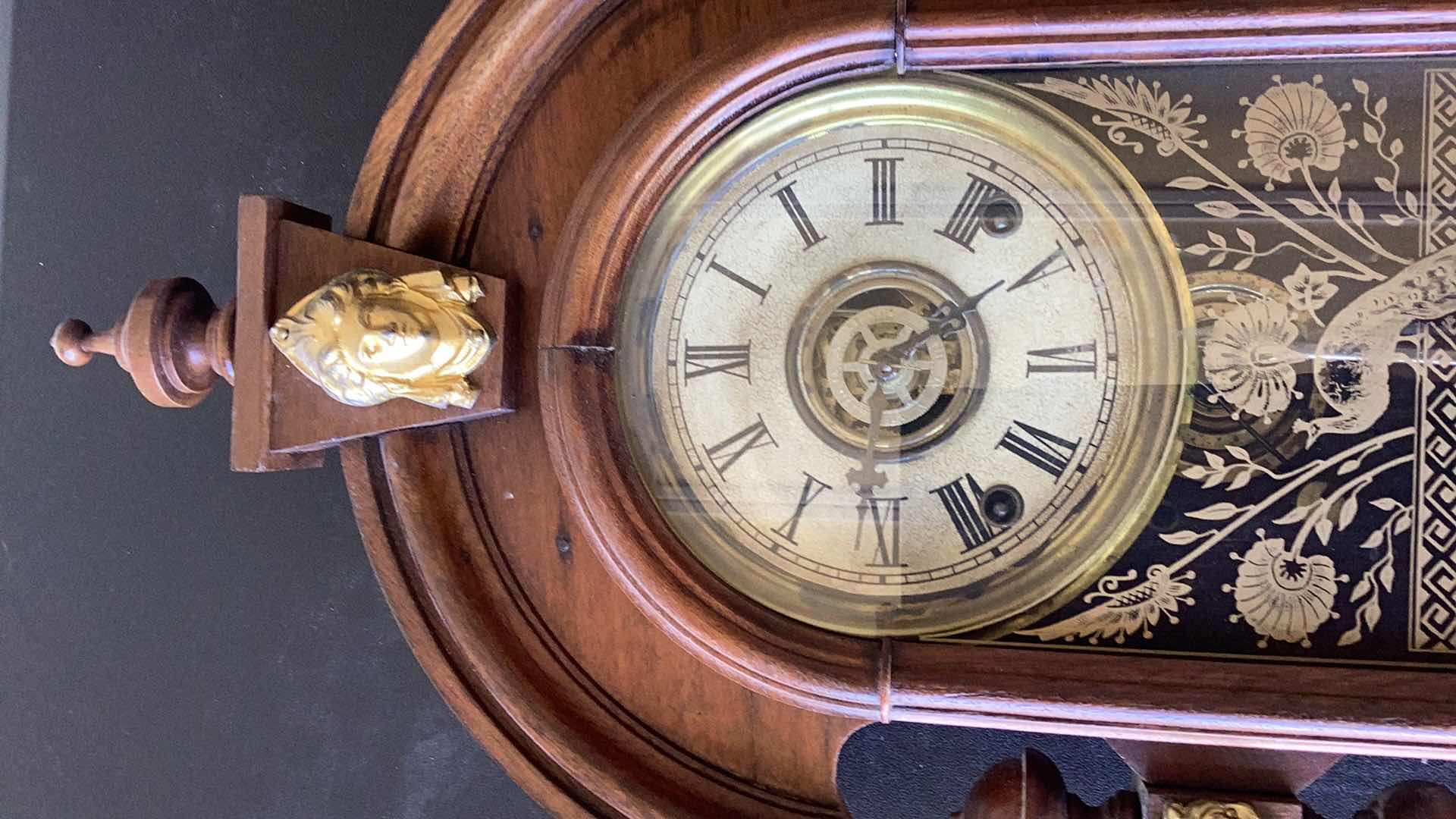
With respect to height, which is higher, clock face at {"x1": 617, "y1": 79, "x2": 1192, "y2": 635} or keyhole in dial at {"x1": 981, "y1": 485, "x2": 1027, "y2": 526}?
clock face at {"x1": 617, "y1": 79, "x2": 1192, "y2": 635}

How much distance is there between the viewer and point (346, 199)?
1.10 meters

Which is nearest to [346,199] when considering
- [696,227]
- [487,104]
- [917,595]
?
[487,104]

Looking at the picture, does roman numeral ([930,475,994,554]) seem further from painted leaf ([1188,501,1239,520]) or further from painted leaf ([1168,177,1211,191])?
painted leaf ([1168,177,1211,191])

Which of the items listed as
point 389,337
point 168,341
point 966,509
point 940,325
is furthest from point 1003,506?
point 168,341

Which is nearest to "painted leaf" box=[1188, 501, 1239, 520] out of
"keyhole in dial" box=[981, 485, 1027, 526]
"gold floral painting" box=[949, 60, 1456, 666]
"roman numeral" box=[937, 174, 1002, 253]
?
"gold floral painting" box=[949, 60, 1456, 666]

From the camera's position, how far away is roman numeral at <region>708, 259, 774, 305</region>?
75cm

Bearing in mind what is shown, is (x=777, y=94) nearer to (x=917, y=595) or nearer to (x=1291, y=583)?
(x=917, y=595)

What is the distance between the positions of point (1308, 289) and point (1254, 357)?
6 centimetres

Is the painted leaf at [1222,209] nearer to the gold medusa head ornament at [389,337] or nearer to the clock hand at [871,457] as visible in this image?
the clock hand at [871,457]

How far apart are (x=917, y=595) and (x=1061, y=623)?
9cm

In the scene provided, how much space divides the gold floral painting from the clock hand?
14cm

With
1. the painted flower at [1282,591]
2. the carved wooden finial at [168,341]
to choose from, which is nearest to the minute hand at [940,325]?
the painted flower at [1282,591]

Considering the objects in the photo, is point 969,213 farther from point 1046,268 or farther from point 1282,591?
point 1282,591

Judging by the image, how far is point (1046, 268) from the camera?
2.35 feet
